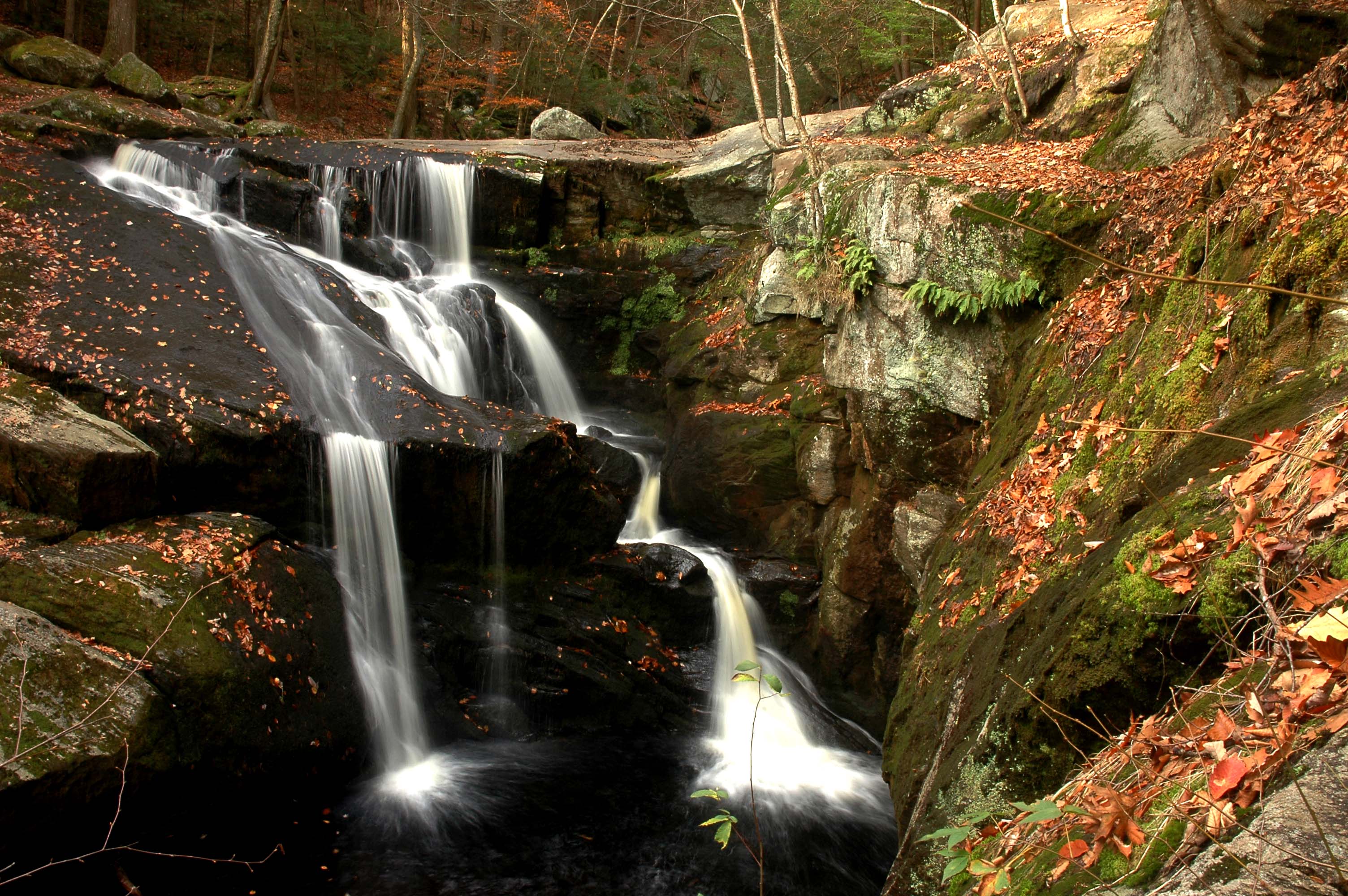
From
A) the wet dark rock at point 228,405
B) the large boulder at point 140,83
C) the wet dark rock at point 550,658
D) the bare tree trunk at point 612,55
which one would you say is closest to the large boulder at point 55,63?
the large boulder at point 140,83

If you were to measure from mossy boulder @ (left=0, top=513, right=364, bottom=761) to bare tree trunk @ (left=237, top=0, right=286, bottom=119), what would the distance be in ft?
43.1

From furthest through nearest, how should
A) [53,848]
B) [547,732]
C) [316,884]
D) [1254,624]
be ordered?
[547,732] < [316,884] < [53,848] < [1254,624]

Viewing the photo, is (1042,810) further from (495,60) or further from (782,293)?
(495,60)

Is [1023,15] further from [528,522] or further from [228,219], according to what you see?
[228,219]

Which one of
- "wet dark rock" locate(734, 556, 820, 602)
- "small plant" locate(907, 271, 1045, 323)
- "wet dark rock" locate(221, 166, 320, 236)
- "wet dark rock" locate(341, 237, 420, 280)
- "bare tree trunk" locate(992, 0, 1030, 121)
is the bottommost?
"wet dark rock" locate(734, 556, 820, 602)

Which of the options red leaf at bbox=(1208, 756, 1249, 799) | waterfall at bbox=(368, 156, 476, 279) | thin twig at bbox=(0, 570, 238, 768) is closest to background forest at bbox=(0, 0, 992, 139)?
waterfall at bbox=(368, 156, 476, 279)

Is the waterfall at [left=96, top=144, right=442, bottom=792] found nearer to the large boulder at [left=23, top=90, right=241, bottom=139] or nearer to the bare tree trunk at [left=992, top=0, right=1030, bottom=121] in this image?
the large boulder at [left=23, top=90, right=241, bottom=139]

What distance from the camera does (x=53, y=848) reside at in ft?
15.5

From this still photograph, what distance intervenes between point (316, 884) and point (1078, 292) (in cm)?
739

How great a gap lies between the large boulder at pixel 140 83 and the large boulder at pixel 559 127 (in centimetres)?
715

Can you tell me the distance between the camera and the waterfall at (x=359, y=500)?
24.1ft

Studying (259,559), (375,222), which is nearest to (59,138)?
(375,222)

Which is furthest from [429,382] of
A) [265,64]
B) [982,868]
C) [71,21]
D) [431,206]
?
[71,21]

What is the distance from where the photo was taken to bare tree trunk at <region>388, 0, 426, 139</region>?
18.0m
